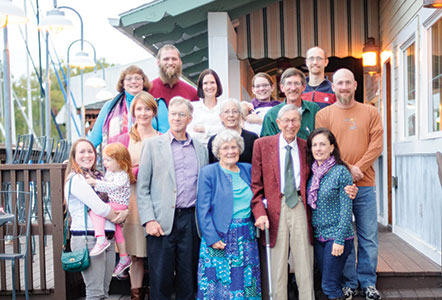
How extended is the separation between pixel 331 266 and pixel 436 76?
7.48ft

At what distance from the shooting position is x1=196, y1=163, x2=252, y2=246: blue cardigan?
3482mm

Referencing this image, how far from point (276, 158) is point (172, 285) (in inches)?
47.1

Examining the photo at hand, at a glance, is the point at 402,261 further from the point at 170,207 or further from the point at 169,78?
the point at 169,78

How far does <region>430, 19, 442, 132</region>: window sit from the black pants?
2.56 m

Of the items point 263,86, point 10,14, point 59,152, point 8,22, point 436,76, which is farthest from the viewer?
point 59,152

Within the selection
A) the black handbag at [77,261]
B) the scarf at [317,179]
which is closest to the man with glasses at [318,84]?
the scarf at [317,179]

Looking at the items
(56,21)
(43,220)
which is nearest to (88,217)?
(43,220)

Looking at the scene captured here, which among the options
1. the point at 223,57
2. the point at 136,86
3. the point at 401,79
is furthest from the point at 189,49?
the point at 136,86

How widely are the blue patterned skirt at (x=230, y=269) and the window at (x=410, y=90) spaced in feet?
9.41

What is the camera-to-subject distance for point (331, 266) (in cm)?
352

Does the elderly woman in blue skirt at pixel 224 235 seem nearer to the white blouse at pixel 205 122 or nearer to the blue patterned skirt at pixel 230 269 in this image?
the blue patterned skirt at pixel 230 269

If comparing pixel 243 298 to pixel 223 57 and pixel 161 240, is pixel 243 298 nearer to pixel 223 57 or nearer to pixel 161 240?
pixel 161 240

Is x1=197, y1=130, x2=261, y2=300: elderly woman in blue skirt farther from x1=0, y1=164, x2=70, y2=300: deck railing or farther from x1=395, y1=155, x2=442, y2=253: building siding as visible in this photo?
x1=395, y1=155, x2=442, y2=253: building siding

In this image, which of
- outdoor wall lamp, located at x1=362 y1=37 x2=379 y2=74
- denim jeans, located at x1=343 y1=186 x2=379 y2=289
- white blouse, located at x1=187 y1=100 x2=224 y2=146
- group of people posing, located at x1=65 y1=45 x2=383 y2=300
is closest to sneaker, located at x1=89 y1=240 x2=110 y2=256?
group of people posing, located at x1=65 y1=45 x2=383 y2=300
